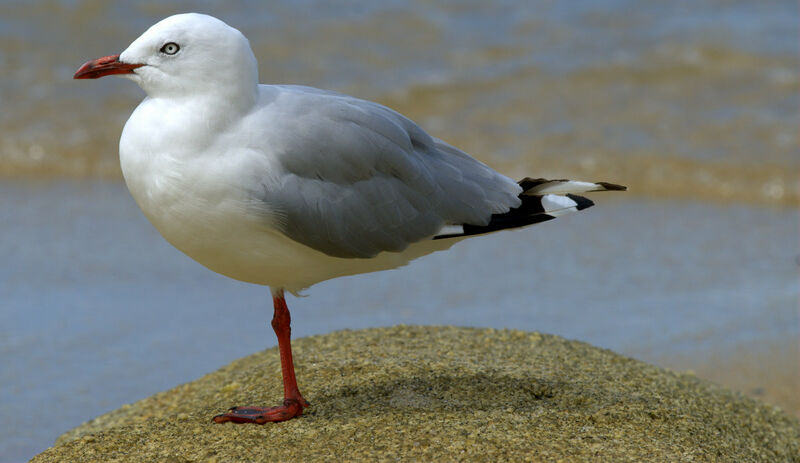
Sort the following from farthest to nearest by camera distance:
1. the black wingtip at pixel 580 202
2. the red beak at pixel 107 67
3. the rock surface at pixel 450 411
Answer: the black wingtip at pixel 580 202 < the rock surface at pixel 450 411 < the red beak at pixel 107 67

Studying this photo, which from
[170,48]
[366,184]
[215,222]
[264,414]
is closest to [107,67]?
[170,48]

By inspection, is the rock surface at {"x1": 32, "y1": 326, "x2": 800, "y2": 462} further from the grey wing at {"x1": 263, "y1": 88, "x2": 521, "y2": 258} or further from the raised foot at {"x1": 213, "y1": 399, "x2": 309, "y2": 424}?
the grey wing at {"x1": 263, "y1": 88, "x2": 521, "y2": 258}

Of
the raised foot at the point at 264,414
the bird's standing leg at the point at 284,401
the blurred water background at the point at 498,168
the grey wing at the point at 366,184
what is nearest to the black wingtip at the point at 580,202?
the grey wing at the point at 366,184

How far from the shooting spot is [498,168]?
9.05 m

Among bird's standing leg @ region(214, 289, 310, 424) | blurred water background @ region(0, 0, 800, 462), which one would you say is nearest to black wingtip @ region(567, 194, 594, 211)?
bird's standing leg @ region(214, 289, 310, 424)

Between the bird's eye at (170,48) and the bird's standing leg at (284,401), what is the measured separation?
103 centimetres

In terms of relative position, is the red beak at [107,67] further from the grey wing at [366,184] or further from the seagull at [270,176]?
the grey wing at [366,184]

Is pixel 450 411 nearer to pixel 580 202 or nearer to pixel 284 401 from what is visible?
pixel 284 401

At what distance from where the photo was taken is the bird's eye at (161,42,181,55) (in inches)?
127

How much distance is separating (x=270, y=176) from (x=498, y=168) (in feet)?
19.7

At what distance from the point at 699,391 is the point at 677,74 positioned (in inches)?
268

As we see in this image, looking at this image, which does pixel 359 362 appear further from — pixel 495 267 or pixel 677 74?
pixel 677 74

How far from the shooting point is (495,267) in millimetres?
6625

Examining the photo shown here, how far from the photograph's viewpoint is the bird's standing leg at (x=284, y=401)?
3.66 meters
